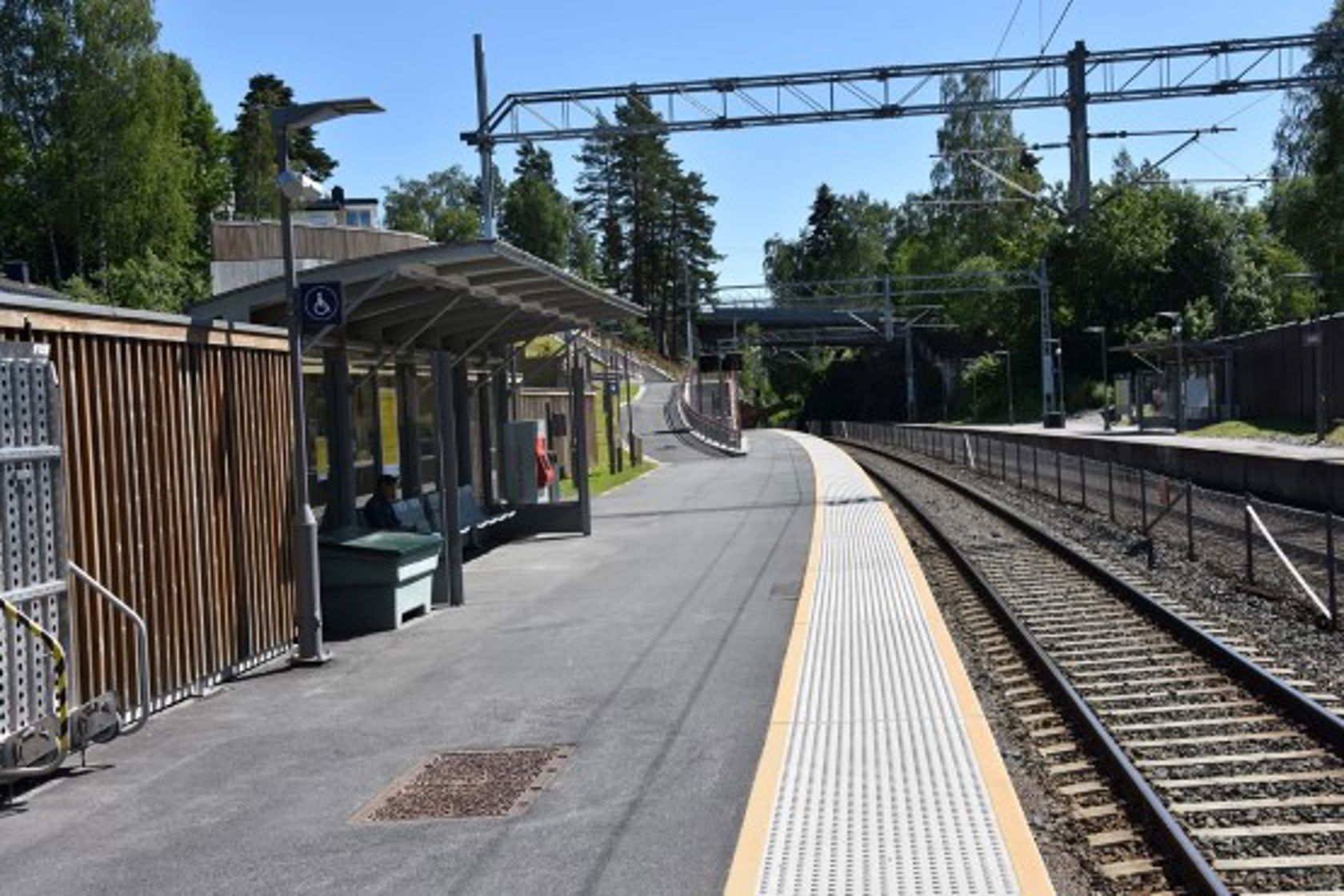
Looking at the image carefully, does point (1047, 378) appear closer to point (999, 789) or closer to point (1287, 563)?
point (1287, 563)

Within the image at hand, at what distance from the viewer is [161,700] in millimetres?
9992

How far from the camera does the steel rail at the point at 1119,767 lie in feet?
20.5

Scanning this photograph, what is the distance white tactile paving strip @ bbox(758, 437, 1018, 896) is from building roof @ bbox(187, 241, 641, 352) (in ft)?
14.8

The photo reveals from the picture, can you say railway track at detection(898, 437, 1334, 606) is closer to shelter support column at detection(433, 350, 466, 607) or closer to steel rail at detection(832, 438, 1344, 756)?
steel rail at detection(832, 438, 1344, 756)

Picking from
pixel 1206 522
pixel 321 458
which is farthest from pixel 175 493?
pixel 1206 522

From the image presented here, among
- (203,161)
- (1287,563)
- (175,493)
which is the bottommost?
(1287,563)

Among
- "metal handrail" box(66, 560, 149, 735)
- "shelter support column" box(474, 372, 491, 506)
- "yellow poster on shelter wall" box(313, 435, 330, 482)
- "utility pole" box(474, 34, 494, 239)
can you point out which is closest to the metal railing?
"utility pole" box(474, 34, 494, 239)

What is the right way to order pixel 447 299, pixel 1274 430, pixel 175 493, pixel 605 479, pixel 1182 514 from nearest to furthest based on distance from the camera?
1. pixel 175 493
2. pixel 447 299
3. pixel 1182 514
4. pixel 605 479
5. pixel 1274 430

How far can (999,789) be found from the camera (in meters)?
7.30

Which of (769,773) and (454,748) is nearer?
(769,773)

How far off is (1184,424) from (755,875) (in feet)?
152

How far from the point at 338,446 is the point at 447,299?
2.10 m

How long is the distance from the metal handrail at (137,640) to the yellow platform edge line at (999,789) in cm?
478

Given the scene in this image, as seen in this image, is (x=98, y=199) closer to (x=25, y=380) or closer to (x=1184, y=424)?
(x=1184, y=424)
